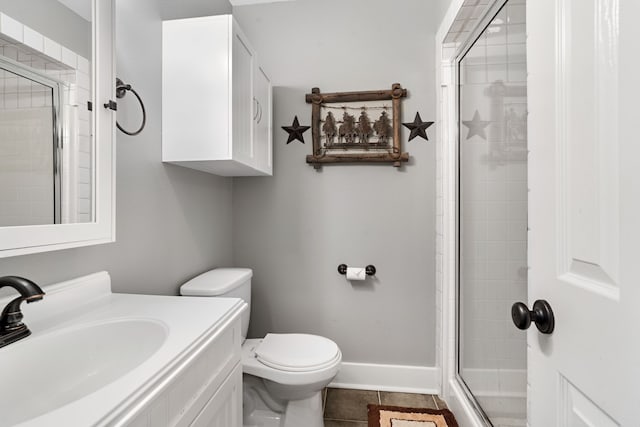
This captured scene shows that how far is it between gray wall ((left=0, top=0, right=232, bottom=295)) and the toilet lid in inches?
21.3

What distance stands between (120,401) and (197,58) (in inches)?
A: 50.7

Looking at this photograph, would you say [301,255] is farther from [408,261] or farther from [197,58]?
[197,58]

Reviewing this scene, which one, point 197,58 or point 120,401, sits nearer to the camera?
point 120,401

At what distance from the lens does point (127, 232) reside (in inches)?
44.0

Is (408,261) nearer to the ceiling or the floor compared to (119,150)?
nearer to the floor

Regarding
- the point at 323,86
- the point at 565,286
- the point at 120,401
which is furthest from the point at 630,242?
the point at 323,86

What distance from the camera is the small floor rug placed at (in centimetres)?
152

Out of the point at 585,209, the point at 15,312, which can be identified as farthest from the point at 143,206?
the point at 585,209

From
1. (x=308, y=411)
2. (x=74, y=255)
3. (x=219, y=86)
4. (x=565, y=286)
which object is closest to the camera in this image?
(x=565, y=286)

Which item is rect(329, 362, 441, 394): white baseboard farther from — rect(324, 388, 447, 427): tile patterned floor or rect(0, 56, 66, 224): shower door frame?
rect(0, 56, 66, 224): shower door frame

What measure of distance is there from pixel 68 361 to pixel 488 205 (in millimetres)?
1565

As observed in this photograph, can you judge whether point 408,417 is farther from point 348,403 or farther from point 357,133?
point 357,133

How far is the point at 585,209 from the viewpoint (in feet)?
1.78

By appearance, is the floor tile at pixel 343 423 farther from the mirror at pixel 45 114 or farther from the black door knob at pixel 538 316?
the mirror at pixel 45 114
